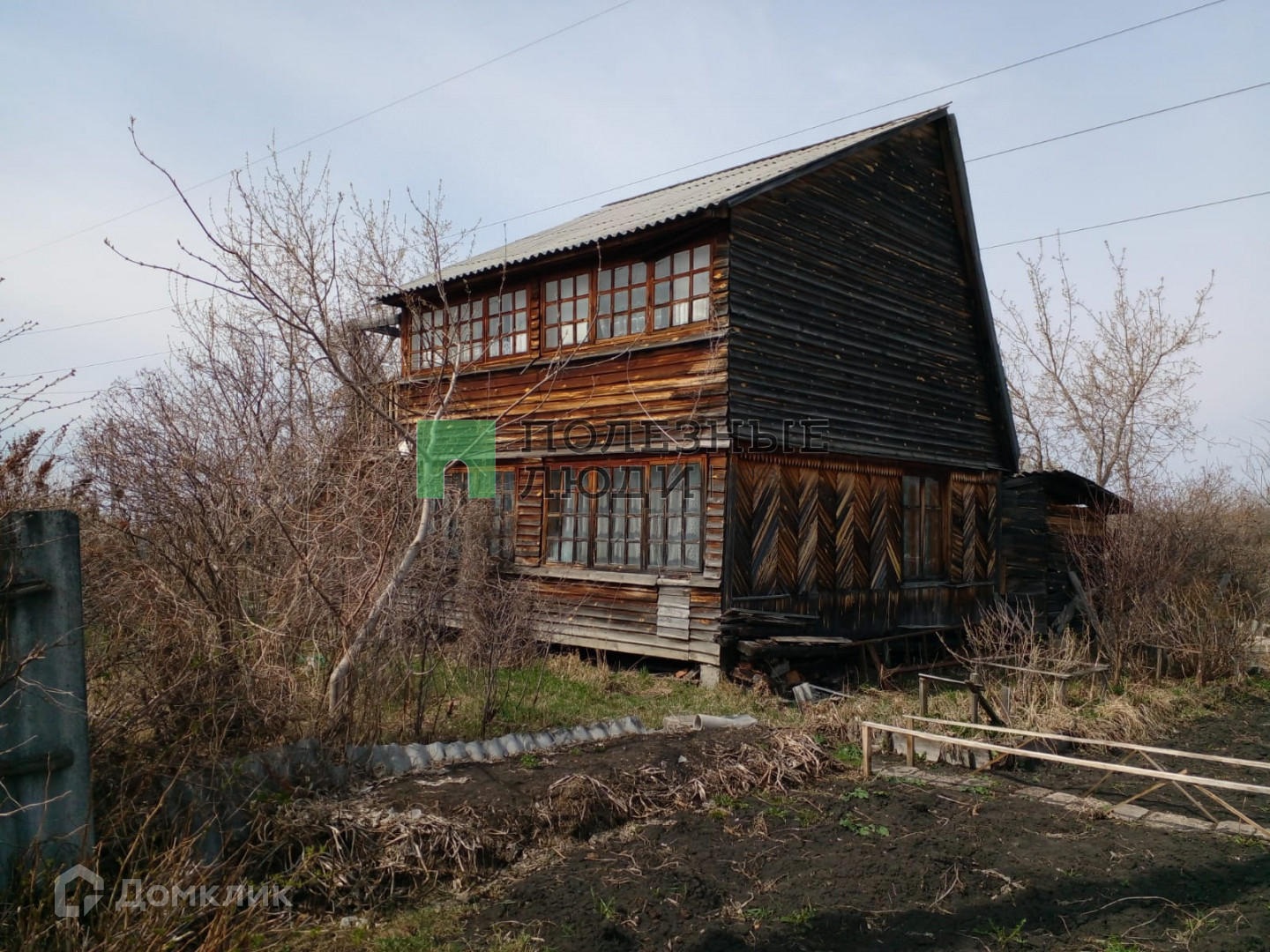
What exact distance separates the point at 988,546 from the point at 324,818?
13.3m

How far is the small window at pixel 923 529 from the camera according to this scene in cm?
1423

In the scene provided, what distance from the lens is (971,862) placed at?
5.44 m

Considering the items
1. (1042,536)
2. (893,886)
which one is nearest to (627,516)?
(893,886)

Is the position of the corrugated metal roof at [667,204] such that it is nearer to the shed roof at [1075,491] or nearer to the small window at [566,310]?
the small window at [566,310]

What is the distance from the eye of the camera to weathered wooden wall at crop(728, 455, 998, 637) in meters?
11.6

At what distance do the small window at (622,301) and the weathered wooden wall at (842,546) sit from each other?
2.55 m

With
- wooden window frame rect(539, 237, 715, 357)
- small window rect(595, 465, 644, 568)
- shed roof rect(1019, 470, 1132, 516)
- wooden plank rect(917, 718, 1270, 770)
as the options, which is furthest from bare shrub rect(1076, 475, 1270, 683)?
wooden window frame rect(539, 237, 715, 357)

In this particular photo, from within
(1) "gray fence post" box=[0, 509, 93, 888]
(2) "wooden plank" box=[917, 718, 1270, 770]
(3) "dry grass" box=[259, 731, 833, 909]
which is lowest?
(3) "dry grass" box=[259, 731, 833, 909]

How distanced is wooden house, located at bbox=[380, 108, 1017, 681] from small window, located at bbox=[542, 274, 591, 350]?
0.13ft

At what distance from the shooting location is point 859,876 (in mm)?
5242

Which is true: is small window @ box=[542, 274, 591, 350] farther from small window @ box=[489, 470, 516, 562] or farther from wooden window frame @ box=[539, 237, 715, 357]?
small window @ box=[489, 470, 516, 562]

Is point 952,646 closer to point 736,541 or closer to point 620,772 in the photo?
point 736,541

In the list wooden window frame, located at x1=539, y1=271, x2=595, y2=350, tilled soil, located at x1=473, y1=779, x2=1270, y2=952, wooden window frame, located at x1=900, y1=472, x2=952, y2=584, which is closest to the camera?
tilled soil, located at x1=473, y1=779, x2=1270, y2=952

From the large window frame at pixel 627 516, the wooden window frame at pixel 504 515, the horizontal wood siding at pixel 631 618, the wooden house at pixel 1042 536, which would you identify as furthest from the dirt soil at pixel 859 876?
the wooden house at pixel 1042 536
